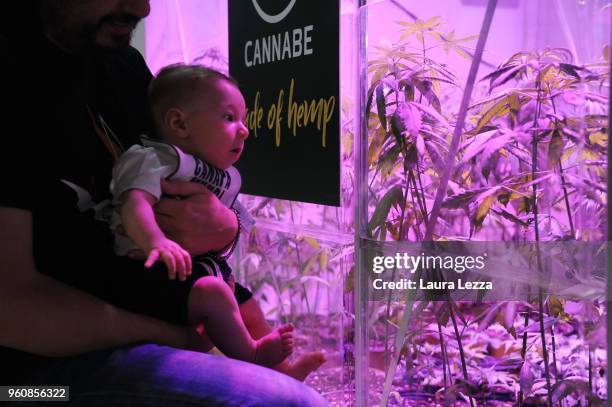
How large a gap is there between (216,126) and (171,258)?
334 mm

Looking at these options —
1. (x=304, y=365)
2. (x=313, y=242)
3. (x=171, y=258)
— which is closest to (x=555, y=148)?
(x=304, y=365)

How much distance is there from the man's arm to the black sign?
692 mm

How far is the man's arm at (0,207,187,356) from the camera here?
1204 millimetres

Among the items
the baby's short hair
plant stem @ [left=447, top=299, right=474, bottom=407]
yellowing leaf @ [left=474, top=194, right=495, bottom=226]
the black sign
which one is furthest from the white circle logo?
plant stem @ [left=447, top=299, right=474, bottom=407]

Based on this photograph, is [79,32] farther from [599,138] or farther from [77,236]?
[599,138]

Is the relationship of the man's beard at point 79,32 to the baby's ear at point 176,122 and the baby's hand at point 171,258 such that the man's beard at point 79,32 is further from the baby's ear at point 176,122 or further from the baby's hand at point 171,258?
the baby's hand at point 171,258

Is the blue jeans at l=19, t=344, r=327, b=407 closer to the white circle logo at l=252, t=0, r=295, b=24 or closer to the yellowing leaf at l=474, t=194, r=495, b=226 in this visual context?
the yellowing leaf at l=474, t=194, r=495, b=226

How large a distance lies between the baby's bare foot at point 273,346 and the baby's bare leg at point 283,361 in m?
0.05

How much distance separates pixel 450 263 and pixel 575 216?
258 millimetres

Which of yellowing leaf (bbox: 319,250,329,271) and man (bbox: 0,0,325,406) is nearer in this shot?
man (bbox: 0,0,325,406)

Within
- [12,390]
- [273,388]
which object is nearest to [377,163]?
[273,388]

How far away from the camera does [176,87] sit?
1.40 m

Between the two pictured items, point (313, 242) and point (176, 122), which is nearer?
point (176, 122)

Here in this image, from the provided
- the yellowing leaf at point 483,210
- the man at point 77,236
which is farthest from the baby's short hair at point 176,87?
the yellowing leaf at point 483,210
